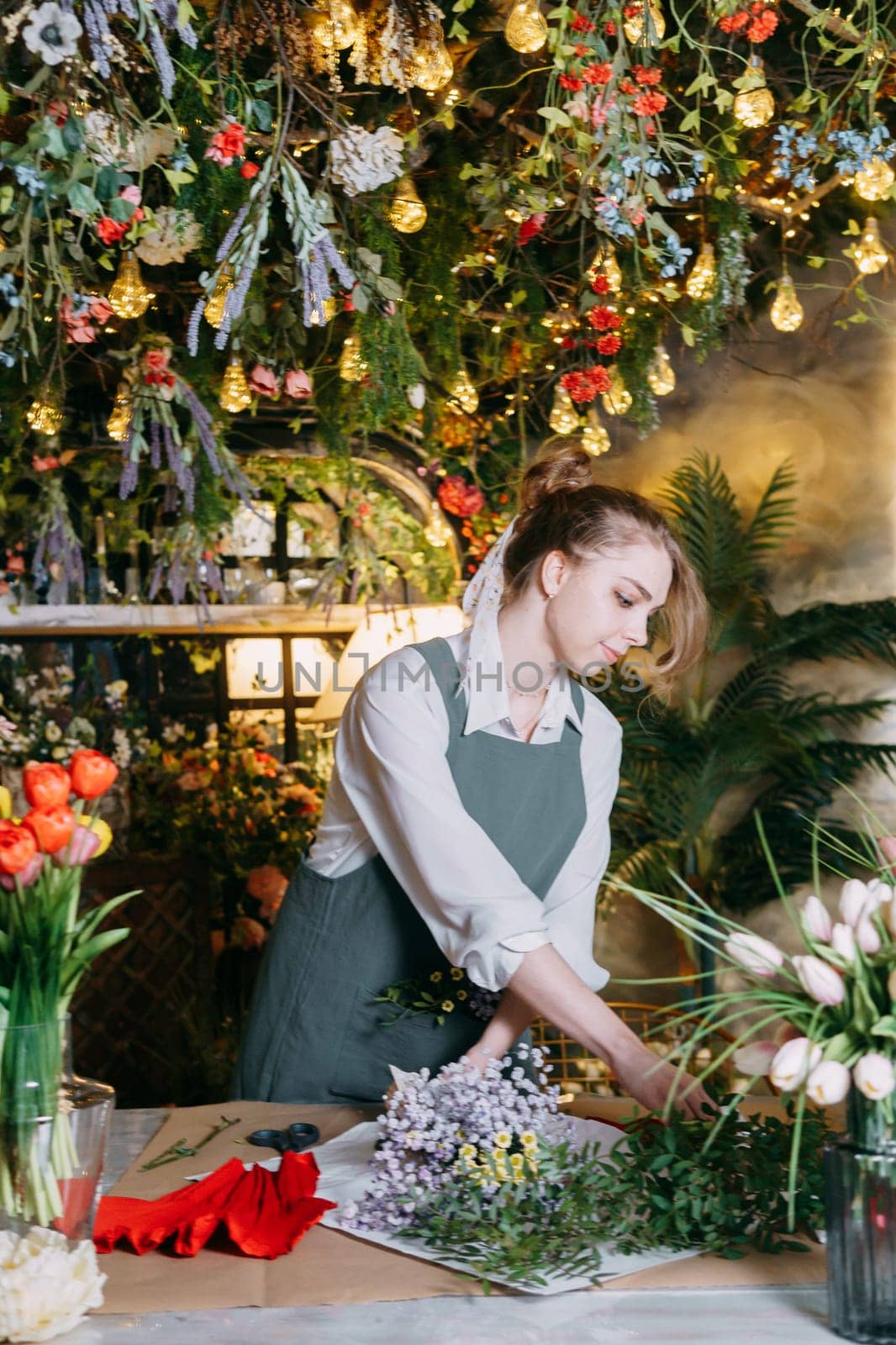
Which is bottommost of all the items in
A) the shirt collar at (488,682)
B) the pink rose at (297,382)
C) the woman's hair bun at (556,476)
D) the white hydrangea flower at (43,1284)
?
the white hydrangea flower at (43,1284)

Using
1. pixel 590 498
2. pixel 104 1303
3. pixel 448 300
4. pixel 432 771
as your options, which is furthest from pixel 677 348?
pixel 104 1303

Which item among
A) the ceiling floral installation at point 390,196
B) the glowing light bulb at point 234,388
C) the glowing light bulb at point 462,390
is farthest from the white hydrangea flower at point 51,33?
the glowing light bulb at point 462,390

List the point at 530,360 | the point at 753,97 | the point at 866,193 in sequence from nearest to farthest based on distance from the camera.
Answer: the point at 753,97, the point at 866,193, the point at 530,360

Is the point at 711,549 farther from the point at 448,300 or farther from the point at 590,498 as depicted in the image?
the point at 590,498

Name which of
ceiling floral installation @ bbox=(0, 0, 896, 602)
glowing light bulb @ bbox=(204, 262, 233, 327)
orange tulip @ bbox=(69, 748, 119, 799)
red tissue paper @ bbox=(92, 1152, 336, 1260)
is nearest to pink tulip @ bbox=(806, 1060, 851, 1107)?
red tissue paper @ bbox=(92, 1152, 336, 1260)

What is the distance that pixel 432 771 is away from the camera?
1.76m

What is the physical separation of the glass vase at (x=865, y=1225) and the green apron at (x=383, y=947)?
0.85 meters

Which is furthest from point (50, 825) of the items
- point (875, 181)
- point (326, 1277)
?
point (875, 181)

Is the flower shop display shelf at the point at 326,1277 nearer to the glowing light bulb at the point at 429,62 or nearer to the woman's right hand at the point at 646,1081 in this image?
the woman's right hand at the point at 646,1081

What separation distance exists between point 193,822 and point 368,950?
8.84ft

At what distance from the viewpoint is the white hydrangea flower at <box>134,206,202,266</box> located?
226 cm

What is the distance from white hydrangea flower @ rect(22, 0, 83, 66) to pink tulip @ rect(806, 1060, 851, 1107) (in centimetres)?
143

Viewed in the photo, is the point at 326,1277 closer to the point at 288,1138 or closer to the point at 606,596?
the point at 288,1138

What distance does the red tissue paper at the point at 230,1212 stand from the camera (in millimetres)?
1254
